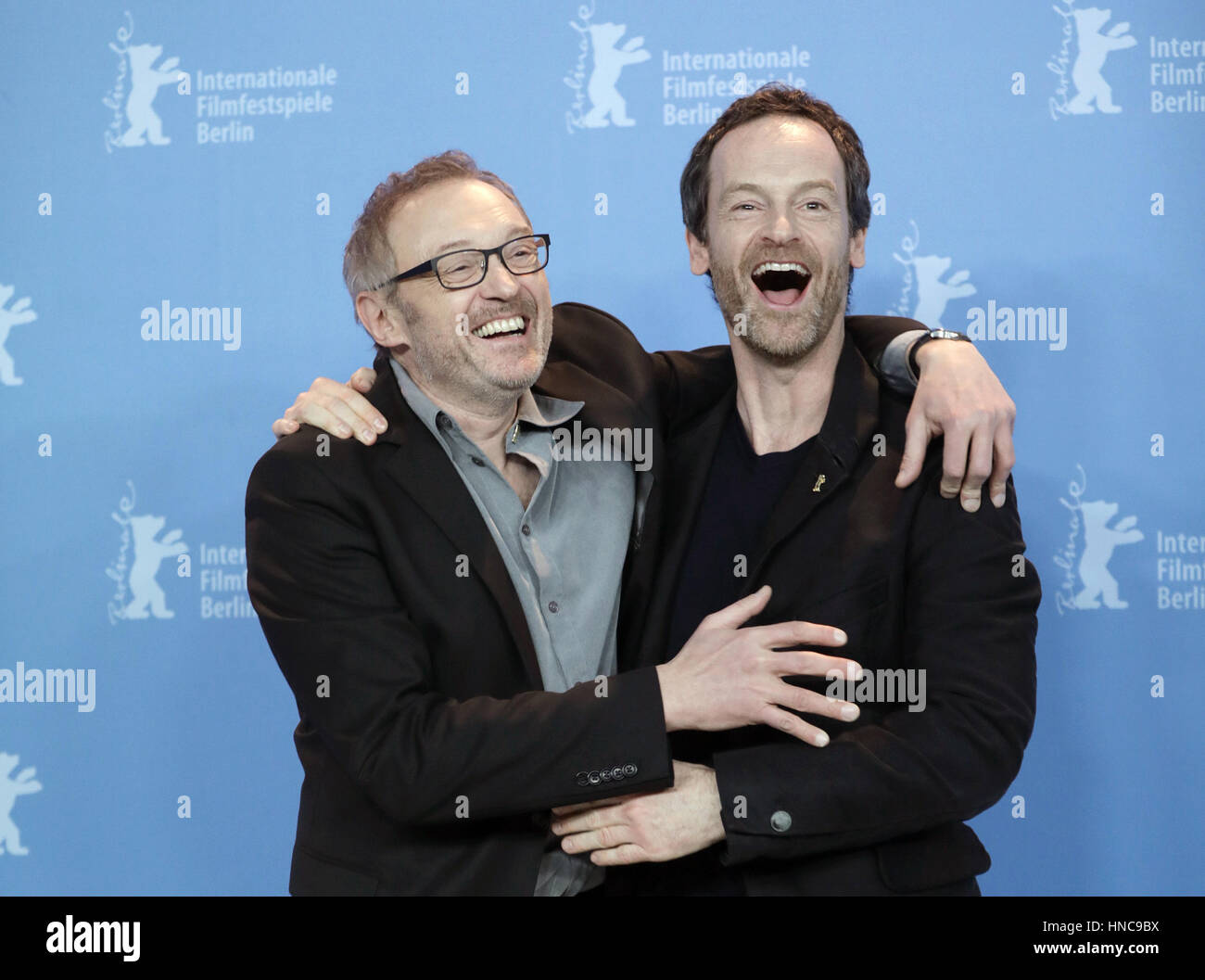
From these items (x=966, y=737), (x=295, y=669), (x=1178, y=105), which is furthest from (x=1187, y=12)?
(x=295, y=669)

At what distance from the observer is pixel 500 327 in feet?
7.01

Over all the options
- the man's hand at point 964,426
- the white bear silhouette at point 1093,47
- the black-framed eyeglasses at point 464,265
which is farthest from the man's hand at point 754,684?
the white bear silhouette at point 1093,47

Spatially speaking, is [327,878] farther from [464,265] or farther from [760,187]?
[760,187]

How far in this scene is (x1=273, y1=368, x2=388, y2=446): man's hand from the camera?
2.01 meters

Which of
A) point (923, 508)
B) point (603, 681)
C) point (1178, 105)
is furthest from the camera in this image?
A: point (1178, 105)

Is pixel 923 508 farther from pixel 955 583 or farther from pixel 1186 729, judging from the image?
pixel 1186 729

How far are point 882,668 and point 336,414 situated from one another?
1012mm

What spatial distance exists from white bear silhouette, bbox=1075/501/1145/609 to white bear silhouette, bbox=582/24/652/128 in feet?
5.20

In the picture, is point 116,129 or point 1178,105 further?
point 116,129

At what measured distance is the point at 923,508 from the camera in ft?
6.37

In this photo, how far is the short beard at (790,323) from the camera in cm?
214

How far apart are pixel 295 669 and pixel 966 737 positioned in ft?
3.47

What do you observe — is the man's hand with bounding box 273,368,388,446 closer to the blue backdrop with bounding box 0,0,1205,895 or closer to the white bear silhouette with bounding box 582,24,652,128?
the blue backdrop with bounding box 0,0,1205,895

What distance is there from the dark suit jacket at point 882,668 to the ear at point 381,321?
676 millimetres
